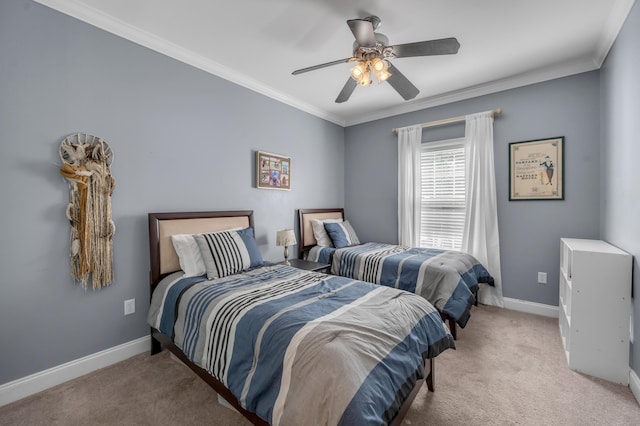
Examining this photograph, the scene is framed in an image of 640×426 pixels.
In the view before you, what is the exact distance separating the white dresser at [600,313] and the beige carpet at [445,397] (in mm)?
119

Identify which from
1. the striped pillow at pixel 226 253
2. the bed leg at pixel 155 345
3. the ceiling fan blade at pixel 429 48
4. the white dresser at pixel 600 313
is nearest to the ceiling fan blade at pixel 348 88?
the ceiling fan blade at pixel 429 48

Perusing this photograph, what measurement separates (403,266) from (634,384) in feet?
5.72

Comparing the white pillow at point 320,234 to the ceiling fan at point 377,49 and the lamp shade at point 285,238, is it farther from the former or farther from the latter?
the ceiling fan at point 377,49

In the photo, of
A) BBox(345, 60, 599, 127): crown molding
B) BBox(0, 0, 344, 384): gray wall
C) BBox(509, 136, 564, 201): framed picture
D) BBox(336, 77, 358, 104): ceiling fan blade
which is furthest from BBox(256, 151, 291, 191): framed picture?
BBox(509, 136, 564, 201): framed picture

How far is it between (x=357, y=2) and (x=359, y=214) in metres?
3.22

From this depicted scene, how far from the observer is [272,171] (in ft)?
11.9

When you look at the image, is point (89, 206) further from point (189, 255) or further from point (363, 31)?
point (363, 31)

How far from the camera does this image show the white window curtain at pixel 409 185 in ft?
13.4

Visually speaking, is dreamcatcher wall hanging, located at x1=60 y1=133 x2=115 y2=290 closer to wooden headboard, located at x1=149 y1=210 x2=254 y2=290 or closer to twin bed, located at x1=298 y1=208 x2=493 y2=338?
wooden headboard, located at x1=149 y1=210 x2=254 y2=290

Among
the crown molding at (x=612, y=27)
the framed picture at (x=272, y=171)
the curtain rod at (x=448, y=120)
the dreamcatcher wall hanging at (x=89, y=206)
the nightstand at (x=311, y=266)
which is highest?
the crown molding at (x=612, y=27)

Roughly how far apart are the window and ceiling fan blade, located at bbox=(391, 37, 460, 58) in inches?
78.2

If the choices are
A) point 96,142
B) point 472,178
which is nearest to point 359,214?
point 472,178

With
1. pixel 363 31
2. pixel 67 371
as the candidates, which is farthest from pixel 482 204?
Result: pixel 67 371

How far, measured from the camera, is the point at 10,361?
1844 mm
